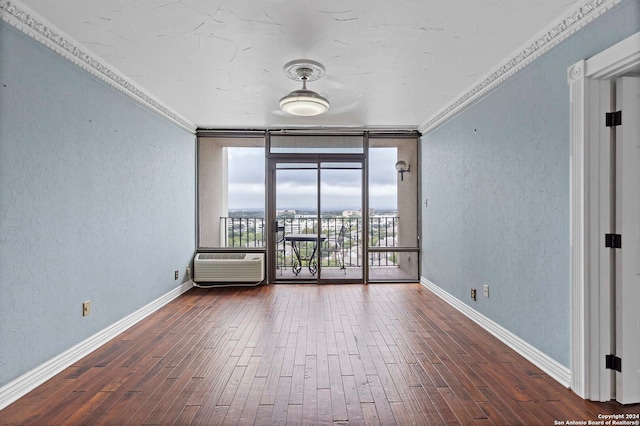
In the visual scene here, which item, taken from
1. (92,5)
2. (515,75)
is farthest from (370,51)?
(92,5)

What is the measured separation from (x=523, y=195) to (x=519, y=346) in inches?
48.7

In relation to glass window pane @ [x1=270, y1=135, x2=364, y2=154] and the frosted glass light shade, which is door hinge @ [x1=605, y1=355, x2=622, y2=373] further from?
glass window pane @ [x1=270, y1=135, x2=364, y2=154]

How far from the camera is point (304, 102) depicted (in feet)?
10.6

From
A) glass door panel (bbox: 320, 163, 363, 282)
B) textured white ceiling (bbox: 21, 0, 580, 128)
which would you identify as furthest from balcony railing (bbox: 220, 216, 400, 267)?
textured white ceiling (bbox: 21, 0, 580, 128)

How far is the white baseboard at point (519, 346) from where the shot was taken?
2229 millimetres

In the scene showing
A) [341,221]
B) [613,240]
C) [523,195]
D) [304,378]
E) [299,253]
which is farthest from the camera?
[299,253]

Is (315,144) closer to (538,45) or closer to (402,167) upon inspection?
(402,167)

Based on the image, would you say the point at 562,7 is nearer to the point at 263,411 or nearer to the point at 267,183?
the point at 263,411

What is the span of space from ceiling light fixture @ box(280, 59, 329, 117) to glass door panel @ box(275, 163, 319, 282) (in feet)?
6.37

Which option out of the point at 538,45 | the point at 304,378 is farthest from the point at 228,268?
the point at 538,45

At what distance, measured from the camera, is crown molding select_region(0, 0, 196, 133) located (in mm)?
2029

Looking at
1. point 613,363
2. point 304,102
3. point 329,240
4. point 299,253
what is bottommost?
point 613,363

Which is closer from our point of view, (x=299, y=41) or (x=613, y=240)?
(x=613, y=240)

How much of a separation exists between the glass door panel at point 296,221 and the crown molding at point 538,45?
2484mm
